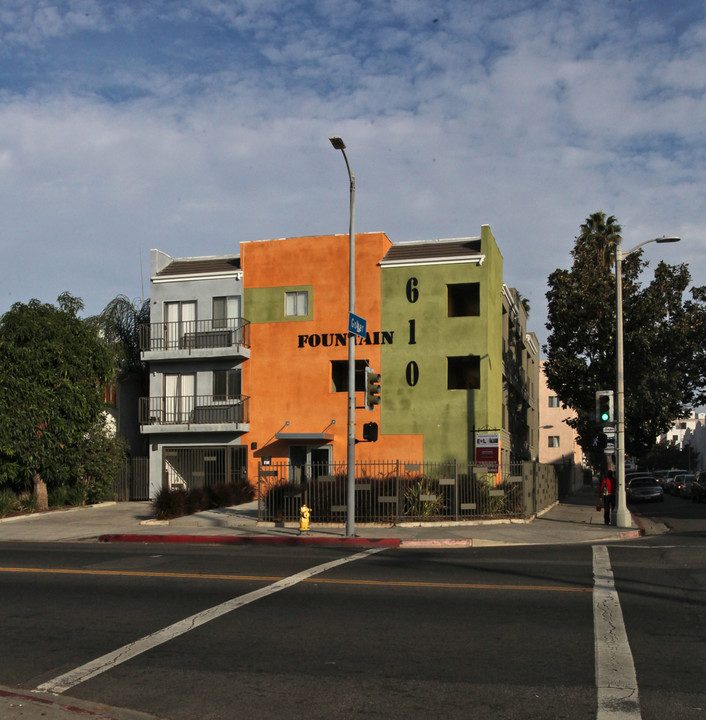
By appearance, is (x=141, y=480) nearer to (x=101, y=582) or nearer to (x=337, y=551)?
(x=337, y=551)

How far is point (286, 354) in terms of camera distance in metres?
34.0

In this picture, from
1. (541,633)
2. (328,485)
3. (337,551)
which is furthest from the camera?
(328,485)

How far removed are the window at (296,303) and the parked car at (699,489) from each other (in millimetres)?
22610

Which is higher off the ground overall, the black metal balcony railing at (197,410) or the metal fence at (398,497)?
the black metal balcony railing at (197,410)

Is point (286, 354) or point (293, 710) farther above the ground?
point (286, 354)

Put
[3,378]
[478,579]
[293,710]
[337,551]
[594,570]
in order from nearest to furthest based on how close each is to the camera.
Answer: [293,710] < [478,579] < [594,570] < [337,551] < [3,378]

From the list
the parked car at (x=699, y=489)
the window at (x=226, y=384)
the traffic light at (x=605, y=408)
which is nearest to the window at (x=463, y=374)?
the window at (x=226, y=384)

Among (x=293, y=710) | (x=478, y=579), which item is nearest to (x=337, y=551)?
(x=478, y=579)

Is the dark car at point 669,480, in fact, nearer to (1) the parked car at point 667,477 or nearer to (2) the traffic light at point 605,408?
(1) the parked car at point 667,477

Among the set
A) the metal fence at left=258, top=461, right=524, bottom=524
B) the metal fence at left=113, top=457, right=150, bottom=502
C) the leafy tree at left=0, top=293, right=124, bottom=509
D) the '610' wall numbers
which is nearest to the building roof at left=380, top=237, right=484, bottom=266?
the '610' wall numbers

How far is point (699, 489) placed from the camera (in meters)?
42.1

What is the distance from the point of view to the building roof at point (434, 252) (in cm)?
3250

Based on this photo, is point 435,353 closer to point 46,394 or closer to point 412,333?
point 412,333

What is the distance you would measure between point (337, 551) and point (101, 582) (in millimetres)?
5688
